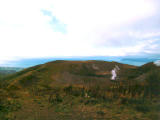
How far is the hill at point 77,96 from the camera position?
9.15 metres

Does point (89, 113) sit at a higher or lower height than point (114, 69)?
lower

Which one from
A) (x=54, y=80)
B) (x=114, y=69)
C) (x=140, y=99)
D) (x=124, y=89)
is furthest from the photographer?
(x=114, y=69)

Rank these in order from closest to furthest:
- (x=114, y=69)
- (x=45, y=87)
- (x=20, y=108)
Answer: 1. (x=20, y=108)
2. (x=45, y=87)
3. (x=114, y=69)

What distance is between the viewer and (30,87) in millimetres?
16547

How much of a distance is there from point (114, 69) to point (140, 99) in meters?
11.9

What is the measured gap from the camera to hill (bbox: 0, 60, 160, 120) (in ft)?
30.0

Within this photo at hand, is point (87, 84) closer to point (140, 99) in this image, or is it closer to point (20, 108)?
point (140, 99)

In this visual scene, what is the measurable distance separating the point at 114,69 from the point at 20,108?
62.9ft

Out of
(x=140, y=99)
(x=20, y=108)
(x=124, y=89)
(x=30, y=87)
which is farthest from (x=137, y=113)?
(x=30, y=87)

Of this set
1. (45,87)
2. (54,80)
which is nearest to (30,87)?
(45,87)

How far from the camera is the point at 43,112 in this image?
9562mm

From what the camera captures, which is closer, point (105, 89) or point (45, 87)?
point (105, 89)

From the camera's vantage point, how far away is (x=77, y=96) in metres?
14.3

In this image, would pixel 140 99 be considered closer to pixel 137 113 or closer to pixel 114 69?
pixel 137 113
